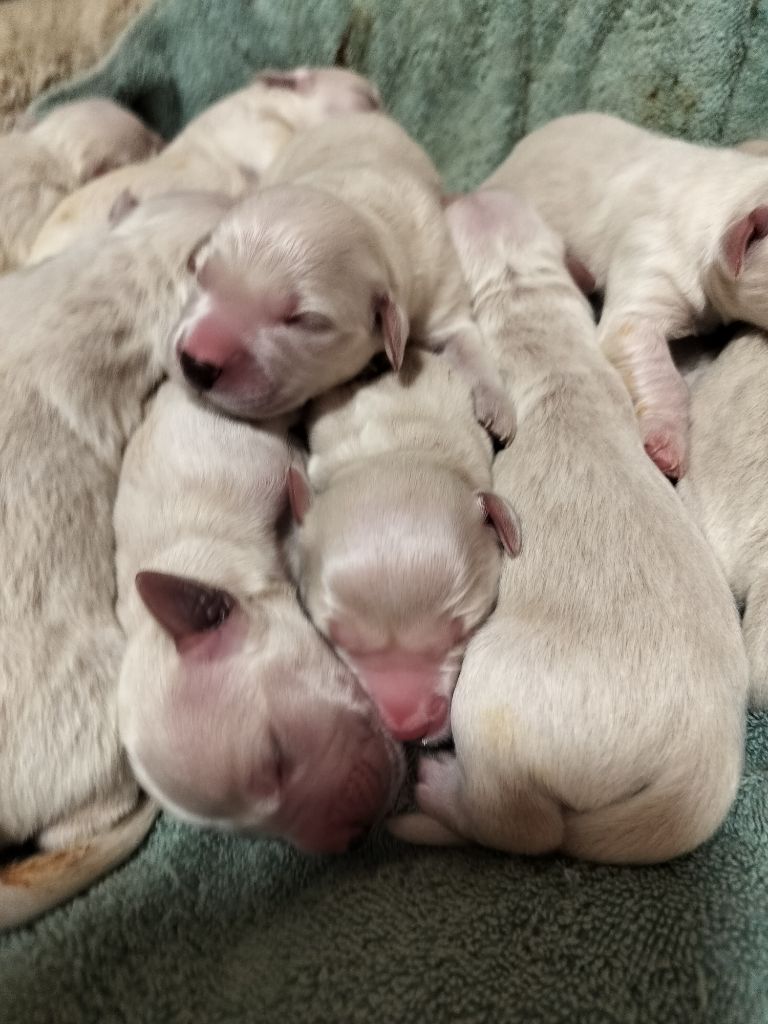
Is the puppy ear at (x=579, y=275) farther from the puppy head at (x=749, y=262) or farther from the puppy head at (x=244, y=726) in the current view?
the puppy head at (x=244, y=726)

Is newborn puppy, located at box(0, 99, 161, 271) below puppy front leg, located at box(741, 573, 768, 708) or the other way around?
the other way around

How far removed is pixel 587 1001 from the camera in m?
1.33

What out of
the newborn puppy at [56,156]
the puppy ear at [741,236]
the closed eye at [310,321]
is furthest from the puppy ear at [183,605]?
the newborn puppy at [56,156]

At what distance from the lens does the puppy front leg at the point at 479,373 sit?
1.92 metres

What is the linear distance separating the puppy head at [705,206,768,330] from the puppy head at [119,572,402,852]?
3.98 ft

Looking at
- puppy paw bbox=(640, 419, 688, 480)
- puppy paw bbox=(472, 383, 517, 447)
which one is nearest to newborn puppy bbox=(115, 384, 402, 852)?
puppy paw bbox=(472, 383, 517, 447)

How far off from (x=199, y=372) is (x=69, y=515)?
0.36 meters

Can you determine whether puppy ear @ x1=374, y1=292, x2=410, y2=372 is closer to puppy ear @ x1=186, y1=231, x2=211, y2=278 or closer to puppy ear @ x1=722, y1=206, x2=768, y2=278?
puppy ear @ x1=186, y1=231, x2=211, y2=278

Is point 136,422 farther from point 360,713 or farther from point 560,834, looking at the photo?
point 560,834

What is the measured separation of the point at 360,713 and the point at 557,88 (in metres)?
2.17

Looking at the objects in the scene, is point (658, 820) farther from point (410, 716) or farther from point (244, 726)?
point (244, 726)

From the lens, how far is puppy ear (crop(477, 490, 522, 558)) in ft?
5.38

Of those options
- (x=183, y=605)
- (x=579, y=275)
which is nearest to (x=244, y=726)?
(x=183, y=605)

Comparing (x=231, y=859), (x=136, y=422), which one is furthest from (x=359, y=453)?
(x=231, y=859)
